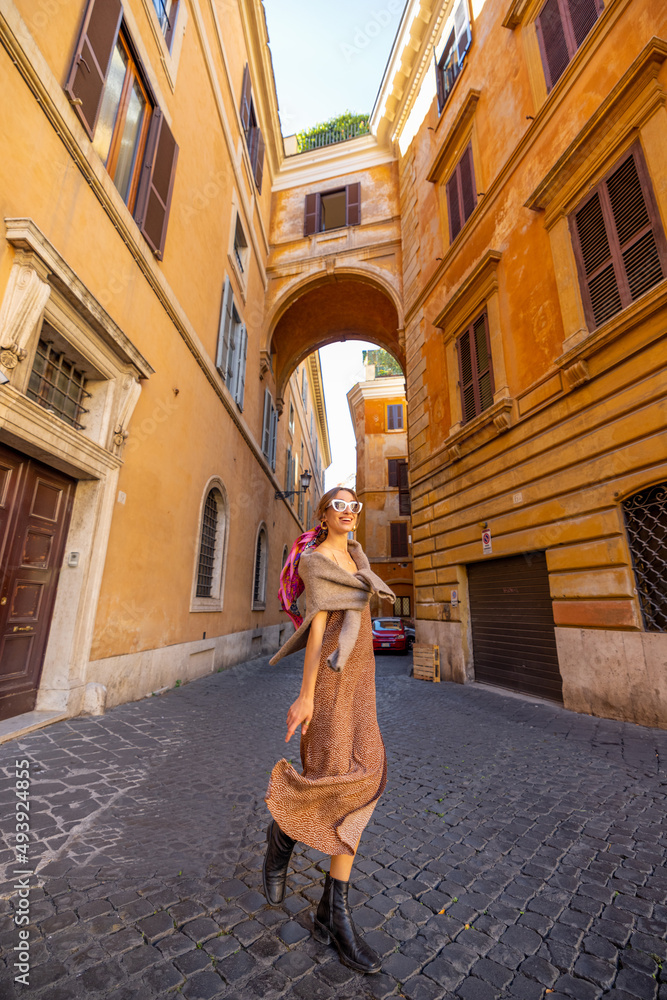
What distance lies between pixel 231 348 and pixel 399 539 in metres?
16.4

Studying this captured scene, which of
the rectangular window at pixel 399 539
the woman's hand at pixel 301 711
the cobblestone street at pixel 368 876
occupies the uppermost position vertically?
the rectangular window at pixel 399 539

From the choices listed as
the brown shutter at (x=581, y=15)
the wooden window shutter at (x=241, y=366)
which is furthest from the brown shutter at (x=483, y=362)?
the wooden window shutter at (x=241, y=366)

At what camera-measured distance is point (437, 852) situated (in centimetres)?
252

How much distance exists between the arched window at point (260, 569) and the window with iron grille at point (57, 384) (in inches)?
322

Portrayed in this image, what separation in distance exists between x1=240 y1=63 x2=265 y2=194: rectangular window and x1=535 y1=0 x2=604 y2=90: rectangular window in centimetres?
768

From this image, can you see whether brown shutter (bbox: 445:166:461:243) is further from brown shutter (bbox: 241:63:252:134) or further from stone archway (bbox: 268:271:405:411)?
brown shutter (bbox: 241:63:252:134)

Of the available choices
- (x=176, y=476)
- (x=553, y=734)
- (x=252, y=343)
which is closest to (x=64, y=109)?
(x=176, y=476)

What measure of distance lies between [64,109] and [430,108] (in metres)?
11.7

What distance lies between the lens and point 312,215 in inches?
626

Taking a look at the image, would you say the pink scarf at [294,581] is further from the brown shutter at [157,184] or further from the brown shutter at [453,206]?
the brown shutter at [453,206]

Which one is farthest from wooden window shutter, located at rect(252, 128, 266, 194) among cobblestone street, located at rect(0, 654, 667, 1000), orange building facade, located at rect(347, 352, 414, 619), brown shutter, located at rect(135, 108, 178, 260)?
cobblestone street, located at rect(0, 654, 667, 1000)

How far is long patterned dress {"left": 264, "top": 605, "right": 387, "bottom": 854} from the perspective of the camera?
5.85 feet

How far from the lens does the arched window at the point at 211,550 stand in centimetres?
865

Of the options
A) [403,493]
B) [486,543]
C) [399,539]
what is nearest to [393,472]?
[403,493]
